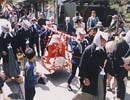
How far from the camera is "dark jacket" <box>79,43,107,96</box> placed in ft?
25.5

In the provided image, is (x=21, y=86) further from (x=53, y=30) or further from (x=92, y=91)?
(x=53, y=30)

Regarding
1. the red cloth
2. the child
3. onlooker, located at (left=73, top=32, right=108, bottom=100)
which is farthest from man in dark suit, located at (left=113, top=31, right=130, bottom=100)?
the red cloth

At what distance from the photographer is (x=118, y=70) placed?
891 cm

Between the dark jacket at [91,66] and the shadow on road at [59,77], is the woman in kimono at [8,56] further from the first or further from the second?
the dark jacket at [91,66]

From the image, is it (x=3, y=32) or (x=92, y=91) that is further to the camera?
(x=3, y=32)

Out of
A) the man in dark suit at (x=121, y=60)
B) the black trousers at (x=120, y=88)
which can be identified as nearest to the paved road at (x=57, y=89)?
the black trousers at (x=120, y=88)

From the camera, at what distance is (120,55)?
8812mm

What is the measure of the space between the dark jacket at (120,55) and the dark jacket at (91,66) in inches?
41.9

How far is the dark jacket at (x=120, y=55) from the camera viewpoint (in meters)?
8.75

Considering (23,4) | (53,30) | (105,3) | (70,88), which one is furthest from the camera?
(23,4)

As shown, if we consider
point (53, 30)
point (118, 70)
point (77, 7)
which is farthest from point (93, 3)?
point (118, 70)

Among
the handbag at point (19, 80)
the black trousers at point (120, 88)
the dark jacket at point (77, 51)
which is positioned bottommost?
the handbag at point (19, 80)

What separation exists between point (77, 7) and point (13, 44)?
15396 millimetres

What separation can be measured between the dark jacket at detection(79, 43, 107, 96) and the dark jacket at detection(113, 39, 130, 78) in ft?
3.49
